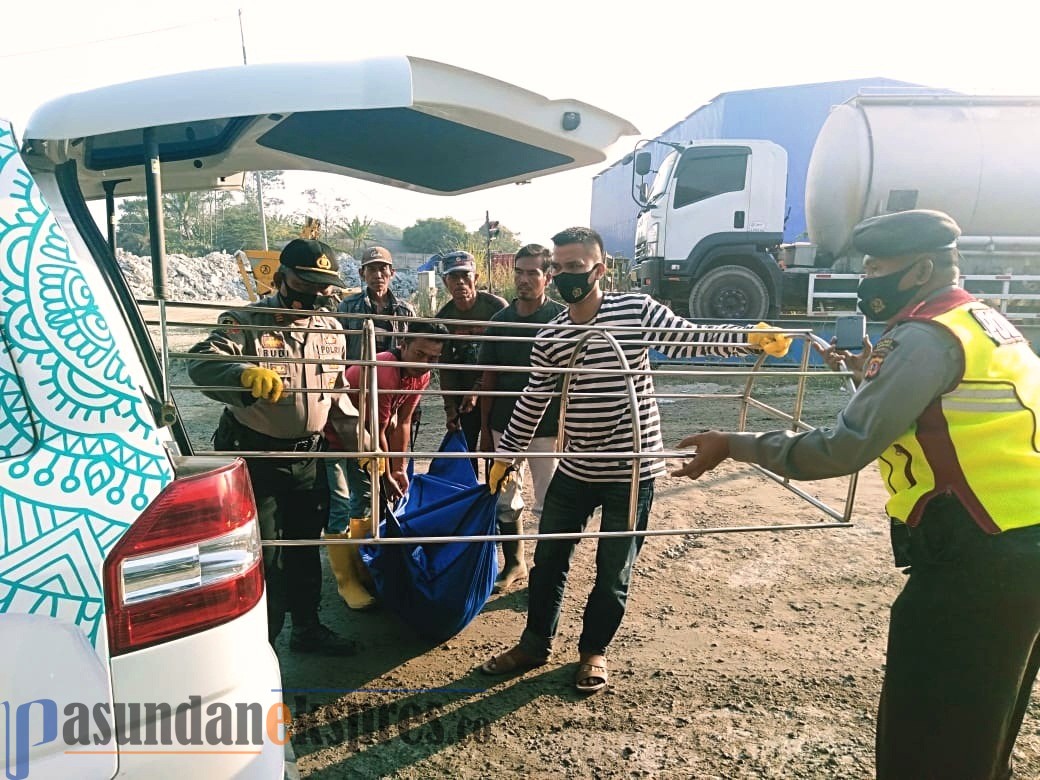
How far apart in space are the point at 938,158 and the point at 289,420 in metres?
9.48

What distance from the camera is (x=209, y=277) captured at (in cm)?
2166

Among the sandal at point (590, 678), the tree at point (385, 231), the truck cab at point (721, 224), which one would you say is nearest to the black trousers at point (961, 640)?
the sandal at point (590, 678)

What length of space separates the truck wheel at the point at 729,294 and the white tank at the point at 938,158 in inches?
53.5

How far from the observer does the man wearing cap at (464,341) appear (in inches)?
142

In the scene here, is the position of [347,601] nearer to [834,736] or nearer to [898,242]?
[834,736]

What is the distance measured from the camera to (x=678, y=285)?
9875 mm

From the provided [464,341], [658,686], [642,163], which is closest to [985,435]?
[658,686]

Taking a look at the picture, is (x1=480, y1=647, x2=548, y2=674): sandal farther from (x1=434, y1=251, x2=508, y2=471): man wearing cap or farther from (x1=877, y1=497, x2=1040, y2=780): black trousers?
(x1=877, y1=497, x2=1040, y2=780): black trousers

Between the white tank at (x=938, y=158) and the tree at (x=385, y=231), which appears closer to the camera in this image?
the white tank at (x=938, y=158)

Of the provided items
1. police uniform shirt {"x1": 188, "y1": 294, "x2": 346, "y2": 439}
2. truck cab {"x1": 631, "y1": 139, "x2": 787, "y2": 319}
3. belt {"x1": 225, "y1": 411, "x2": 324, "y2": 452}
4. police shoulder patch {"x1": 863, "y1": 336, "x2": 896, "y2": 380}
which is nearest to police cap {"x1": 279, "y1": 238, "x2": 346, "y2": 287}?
police uniform shirt {"x1": 188, "y1": 294, "x2": 346, "y2": 439}

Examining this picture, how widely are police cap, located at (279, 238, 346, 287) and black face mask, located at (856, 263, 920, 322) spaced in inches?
69.4

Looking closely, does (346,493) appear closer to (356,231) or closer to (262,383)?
(262,383)

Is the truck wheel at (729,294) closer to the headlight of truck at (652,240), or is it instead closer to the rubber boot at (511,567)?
the headlight of truck at (652,240)

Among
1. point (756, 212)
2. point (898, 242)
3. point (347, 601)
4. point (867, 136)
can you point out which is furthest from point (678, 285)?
point (898, 242)
